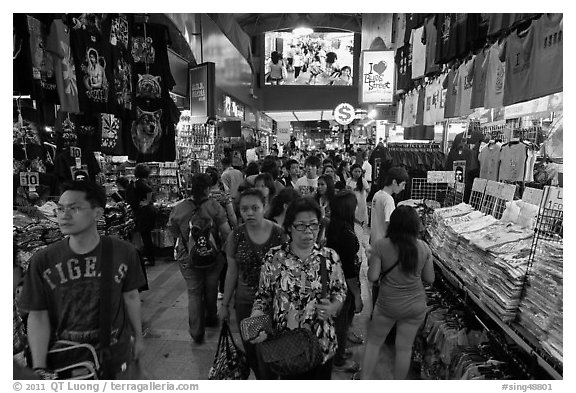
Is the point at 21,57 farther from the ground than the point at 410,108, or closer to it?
closer to it

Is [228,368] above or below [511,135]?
below

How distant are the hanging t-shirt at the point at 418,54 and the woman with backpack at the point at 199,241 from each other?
4.26 metres

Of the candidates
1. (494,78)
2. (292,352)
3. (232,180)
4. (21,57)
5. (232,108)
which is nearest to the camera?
(292,352)

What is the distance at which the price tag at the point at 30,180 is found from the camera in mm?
3809

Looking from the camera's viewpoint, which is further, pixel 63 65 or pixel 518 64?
pixel 63 65

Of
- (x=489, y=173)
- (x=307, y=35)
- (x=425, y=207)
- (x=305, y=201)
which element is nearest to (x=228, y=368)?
(x=305, y=201)

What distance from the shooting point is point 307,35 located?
1941 cm

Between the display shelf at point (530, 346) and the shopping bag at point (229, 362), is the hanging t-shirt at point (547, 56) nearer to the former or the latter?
the display shelf at point (530, 346)

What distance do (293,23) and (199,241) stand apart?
19.1 m

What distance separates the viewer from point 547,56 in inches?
121

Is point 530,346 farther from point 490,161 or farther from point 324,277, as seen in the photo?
point 490,161

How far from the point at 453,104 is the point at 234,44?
38.9 ft

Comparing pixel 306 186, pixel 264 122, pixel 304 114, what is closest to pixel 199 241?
pixel 306 186

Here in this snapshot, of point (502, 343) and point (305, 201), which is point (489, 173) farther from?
point (305, 201)
